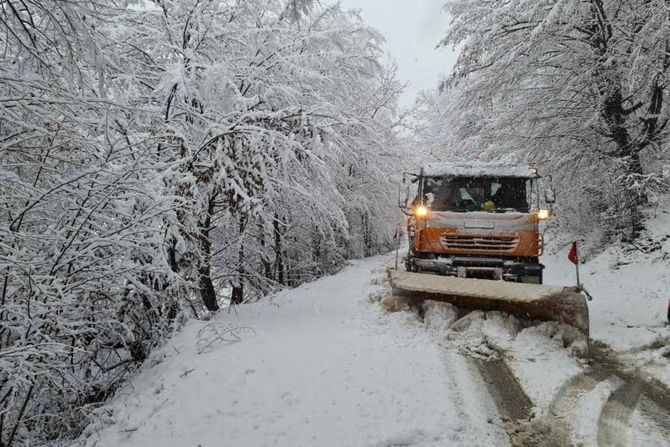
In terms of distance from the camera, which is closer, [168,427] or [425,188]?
[168,427]

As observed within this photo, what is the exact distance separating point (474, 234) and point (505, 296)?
213cm

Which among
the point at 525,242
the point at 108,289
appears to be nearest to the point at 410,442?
the point at 108,289

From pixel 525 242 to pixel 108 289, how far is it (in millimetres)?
7089

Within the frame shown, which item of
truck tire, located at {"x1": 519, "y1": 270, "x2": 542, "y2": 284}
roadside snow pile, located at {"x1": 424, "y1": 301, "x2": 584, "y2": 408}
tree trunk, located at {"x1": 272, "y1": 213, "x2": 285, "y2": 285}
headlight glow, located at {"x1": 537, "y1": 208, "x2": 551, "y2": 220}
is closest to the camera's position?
roadside snow pile, located at {"x1": 424, "y1": 301, "x2": 584, "y2": 408}

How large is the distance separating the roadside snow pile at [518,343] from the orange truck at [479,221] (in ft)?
5.33

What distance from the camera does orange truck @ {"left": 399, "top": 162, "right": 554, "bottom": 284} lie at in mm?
8352

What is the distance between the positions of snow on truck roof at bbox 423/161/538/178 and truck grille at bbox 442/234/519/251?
1395mm

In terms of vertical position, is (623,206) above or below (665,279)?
above

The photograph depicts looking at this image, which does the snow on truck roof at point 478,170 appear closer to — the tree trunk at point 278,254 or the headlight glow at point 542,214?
the headlight glow at point 542,214

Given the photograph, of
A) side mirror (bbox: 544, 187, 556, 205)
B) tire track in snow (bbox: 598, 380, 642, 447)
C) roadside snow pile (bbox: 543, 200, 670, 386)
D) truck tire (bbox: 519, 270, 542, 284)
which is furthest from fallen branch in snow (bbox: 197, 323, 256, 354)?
side mirror (bbox: 544, 187, 556, 205)

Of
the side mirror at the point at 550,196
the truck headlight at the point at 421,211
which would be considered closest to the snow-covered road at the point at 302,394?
the truck headlight at the point at 421,211

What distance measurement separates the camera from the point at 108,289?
4762 millimetres

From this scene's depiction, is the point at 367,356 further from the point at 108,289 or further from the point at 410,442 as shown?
the point at 108,289

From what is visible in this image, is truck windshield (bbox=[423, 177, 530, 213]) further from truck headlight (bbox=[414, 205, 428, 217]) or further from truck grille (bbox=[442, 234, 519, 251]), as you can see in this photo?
truck grille (bbox=[442, 234, 519, 251])
